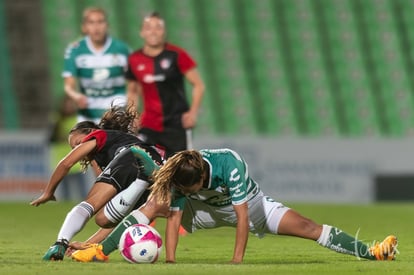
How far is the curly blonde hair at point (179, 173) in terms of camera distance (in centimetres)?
668

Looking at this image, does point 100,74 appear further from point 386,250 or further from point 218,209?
point 386,250

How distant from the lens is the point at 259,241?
366 inches

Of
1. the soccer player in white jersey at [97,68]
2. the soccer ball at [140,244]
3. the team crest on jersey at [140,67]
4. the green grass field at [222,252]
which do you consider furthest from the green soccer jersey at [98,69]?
the soccer ball at [140,244]

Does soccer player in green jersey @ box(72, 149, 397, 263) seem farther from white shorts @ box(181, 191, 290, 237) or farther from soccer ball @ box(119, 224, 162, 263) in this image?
soccer ball @ box(119, 224, 162, 263)

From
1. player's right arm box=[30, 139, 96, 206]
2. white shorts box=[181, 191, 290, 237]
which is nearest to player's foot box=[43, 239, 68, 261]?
player's right arm box=[30, 139, 96, 206]

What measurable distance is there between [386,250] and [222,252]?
137 cm

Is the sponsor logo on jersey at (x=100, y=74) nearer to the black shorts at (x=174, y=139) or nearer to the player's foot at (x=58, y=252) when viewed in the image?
the black shorts at (x=174, y=139)

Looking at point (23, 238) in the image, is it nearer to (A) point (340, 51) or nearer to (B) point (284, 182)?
(B) point (284, 182)

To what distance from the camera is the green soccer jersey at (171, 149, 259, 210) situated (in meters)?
6.88

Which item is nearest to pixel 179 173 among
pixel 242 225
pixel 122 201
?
pixel 242 225

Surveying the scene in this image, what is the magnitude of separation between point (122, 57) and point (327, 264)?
4440mm

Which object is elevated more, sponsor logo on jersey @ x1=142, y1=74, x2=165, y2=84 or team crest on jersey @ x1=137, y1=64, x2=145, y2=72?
team crest on jersey @ x1=137, y1=64, x2=145, y2=72

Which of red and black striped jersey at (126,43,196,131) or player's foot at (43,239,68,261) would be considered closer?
player's foot at (43,239,68,261)

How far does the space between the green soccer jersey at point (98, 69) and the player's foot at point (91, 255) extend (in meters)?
4.03
